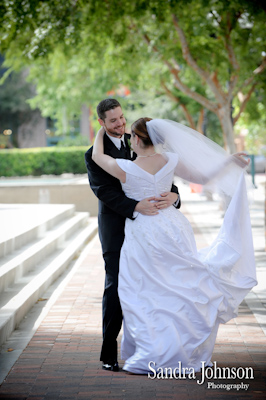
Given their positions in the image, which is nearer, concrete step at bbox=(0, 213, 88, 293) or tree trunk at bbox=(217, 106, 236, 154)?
concrete step at bbox=(0, 213, 88, 293)

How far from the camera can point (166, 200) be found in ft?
16.5

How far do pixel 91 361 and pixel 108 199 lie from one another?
141 centimetres

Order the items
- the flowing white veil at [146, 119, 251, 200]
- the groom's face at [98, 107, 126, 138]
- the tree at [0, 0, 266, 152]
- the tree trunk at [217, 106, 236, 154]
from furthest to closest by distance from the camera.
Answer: the tree trunk at [217, 106, 236, 154], the tree at [0, 0, 266, 152], the flowing white veil at [146, 119, 251, 200], the groom's face at [98, 107, 126, 138]

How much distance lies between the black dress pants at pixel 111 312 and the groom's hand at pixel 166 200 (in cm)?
52

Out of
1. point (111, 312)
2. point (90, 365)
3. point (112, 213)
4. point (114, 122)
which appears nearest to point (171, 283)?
point (111, 312)

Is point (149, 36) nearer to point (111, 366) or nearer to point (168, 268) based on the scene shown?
point (168, 268)

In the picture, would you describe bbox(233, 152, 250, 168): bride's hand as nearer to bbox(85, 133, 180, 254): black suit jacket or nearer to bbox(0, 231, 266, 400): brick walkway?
bbox(85, 133, 180, 254): black suit jacket

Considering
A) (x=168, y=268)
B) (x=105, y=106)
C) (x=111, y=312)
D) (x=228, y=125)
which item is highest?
(x=105, y=106)

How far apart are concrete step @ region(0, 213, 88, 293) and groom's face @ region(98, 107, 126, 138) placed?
2.91m

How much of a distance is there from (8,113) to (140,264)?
47648 mm

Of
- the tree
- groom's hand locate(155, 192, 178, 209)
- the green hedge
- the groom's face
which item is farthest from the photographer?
the green hedge

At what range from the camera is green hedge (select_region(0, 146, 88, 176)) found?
30.8 metres

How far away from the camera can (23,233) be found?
954 cm

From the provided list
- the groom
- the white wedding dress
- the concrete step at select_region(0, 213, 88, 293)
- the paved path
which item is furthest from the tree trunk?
the groom
